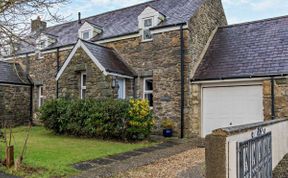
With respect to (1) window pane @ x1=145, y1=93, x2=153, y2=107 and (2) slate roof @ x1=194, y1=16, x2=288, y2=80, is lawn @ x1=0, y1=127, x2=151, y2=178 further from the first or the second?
(2) slate roof @ x1=194, y1=16, x2=288, y2=80

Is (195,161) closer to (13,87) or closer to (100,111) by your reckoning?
(100,111)

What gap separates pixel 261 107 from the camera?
1255cm

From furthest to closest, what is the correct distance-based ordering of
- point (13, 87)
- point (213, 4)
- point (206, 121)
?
point (13, 87) < point (213, 4) < point (206, 121)

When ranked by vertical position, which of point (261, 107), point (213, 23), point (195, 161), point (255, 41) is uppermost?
point (213, 23)

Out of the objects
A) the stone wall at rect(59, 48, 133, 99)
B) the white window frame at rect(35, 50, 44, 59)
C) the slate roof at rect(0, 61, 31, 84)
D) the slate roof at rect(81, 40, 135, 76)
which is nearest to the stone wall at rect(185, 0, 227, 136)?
the slate roof at rect(81, 40, 135, 76)

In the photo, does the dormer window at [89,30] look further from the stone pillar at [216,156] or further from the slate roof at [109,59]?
the stone pillar at [216,156]

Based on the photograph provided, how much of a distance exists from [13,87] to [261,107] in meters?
15.4

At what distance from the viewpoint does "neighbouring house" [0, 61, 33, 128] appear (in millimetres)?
18672

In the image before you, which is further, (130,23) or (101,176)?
(130,23)

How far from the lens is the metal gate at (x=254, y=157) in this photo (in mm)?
4113

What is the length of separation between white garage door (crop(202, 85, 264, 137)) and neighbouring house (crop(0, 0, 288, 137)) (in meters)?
0.04

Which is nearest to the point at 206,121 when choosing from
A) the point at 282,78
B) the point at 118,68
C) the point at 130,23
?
the point at 282,78

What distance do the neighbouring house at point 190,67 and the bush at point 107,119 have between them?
1.08 metres

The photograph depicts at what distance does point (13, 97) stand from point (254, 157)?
1797cm
